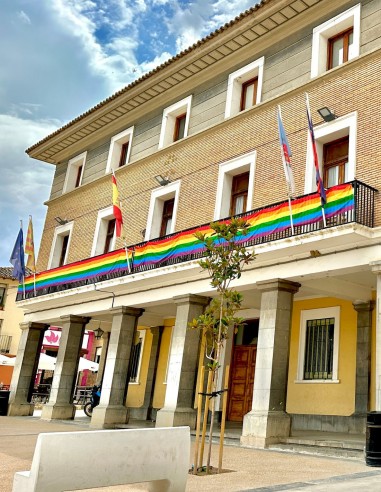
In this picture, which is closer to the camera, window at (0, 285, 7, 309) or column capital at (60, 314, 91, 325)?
column capital at (60, 314, 91, 325)

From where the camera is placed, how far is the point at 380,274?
1155cm

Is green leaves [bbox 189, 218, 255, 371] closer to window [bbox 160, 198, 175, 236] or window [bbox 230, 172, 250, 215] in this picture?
window [bbox 230, 172, 250, 215]

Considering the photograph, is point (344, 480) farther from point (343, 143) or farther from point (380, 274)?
point (343, 143)

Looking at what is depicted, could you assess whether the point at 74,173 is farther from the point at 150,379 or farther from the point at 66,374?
the point at 150,379

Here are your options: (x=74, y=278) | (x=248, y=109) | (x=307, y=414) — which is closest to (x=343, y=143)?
(x=248, y=109)

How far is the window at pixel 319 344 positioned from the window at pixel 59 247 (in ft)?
40.3

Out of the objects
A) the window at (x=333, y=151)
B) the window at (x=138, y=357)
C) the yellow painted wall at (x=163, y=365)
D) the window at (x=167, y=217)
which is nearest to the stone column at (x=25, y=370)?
the window at (x=138, y=357)

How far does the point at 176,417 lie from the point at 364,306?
5.88 m

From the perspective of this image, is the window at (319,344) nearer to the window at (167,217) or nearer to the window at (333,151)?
the window at (333,151)

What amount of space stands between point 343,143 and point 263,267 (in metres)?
3.89

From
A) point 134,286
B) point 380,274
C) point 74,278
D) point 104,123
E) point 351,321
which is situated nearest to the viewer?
point 380,274

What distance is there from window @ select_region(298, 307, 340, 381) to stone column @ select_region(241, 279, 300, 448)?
2.76 m

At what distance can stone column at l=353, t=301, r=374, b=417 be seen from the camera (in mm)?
14210

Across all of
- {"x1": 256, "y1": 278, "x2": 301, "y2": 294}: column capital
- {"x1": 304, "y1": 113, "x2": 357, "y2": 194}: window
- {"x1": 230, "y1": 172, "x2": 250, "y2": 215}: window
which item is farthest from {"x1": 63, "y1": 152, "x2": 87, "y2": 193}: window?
{"x1": 256, "y1": 278, "x2": 301, "y2": 294}: column capital
